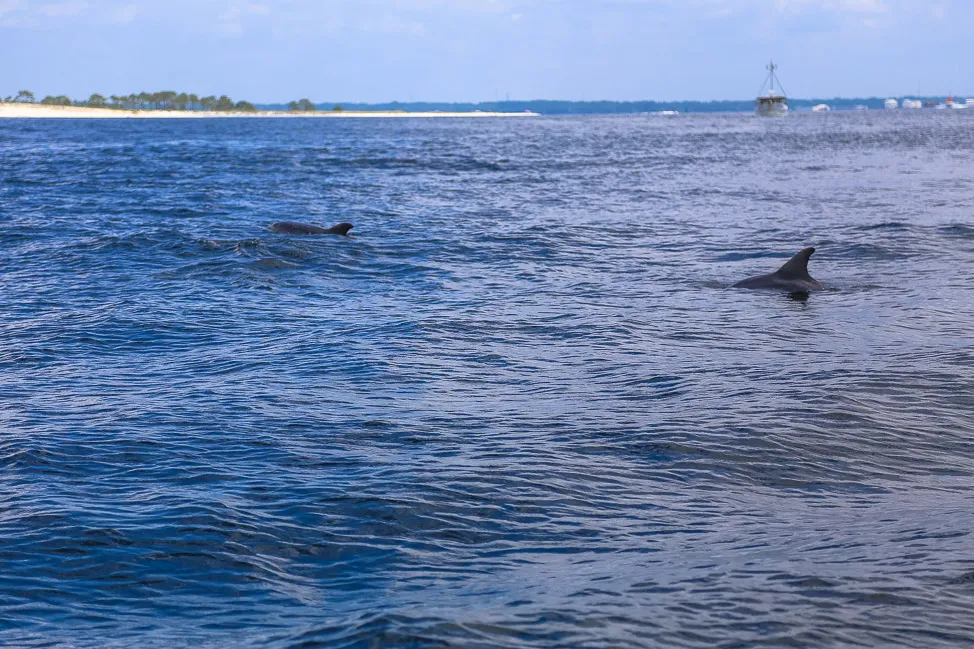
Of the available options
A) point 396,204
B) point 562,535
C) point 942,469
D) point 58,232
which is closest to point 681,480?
point 562,535

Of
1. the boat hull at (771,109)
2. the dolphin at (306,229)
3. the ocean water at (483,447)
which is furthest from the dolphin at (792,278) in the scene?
the boat hull at (771,109)

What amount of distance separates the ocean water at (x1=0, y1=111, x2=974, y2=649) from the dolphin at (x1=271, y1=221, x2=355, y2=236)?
1927mm

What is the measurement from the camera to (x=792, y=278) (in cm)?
1816

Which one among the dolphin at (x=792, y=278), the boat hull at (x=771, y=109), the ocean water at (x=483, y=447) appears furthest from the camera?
the boat hull at (x=771, y=109)

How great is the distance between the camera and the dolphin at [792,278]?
1795 centimetres

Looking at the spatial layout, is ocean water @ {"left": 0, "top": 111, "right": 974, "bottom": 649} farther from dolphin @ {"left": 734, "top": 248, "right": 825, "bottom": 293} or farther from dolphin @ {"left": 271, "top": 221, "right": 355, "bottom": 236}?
dolphin @ {"left": 271, "top": 221, "right": 355, "bottom": 236}

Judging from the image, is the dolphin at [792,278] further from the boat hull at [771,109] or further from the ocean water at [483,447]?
the boat hull at [771,109]

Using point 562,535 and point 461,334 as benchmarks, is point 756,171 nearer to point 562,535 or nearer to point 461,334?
point 461,334

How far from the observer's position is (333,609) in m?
6.35

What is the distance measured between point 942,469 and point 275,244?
17.4 metres

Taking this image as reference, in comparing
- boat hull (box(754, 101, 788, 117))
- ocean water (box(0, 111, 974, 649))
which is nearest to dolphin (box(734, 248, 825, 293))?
ocean water (box(0, 111, 974, 649))

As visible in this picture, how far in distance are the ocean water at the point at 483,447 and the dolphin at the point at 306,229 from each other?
75.9 inches

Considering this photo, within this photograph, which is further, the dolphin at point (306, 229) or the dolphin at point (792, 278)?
the dolphin at point (306, 229)

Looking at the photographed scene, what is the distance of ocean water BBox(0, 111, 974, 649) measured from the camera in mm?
6383
